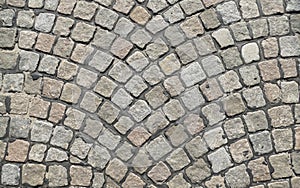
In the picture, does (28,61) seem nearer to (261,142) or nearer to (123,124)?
(123,124)

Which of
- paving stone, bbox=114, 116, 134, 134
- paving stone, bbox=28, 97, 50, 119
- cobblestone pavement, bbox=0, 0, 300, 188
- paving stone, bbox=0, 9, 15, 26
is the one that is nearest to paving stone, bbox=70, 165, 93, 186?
cobblestone pavement, bbox=0, 0, 300, 188

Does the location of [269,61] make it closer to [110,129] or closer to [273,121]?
[273,121]

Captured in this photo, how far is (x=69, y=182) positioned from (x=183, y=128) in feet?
3.47

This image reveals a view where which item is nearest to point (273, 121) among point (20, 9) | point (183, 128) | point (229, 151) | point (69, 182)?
point (229, 151)

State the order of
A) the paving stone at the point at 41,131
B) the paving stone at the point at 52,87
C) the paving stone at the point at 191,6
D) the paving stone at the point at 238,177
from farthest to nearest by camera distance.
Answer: the paving stone at the point at 191,6
the paving stone at the point at 52,87
the paving stone at the point at 41,131
the paving stone at the point at 238,177

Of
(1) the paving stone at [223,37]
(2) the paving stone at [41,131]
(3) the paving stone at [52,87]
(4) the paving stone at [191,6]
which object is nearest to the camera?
(2) the paving stone at [41,131]

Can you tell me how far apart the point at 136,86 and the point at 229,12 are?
42.7 inches

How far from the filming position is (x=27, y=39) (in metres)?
4.45

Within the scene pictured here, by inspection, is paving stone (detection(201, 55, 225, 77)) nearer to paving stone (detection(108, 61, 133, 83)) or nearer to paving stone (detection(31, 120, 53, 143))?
paving stone (detection(108, 61, 133, 83))

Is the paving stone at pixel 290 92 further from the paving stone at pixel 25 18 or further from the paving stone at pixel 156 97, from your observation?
the paving stone at pixel 25 18

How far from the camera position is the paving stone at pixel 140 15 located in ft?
14.8

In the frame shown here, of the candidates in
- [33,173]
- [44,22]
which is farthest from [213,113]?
[44,22]

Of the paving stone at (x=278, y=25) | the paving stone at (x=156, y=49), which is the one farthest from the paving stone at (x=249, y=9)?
the paving stone at (x=156, y=49)

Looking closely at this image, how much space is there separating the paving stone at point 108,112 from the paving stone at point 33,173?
25.6 inches
